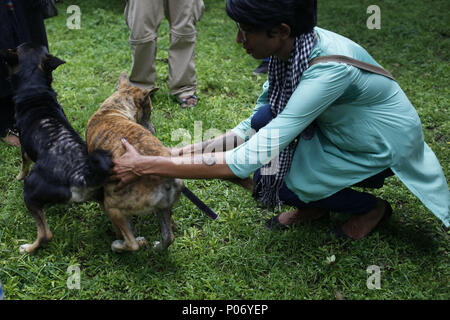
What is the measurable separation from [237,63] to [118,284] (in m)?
4.63

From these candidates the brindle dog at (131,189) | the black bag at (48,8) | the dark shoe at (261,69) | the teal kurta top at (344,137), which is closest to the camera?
the teal kurta top at (344,137)

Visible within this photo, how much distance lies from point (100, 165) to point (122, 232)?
0.58 meters

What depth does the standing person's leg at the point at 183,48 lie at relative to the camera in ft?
18.3

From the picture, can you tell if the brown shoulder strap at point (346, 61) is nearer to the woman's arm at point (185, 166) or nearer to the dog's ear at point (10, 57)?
the woman's arm at point (185, 166)

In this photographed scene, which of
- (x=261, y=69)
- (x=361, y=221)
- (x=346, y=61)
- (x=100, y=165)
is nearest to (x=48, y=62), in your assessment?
(x=100, y=165)

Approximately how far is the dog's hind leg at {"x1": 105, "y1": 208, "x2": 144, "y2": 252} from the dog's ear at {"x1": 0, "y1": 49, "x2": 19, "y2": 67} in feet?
5.59

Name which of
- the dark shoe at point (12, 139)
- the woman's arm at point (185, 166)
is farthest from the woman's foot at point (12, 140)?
the woman's arm at point (185, 166)

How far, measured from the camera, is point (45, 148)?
3279 millimetres

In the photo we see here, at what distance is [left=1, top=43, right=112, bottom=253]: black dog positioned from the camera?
10.1 feet

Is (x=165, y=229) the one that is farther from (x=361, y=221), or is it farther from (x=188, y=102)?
(x=188, y=102)
